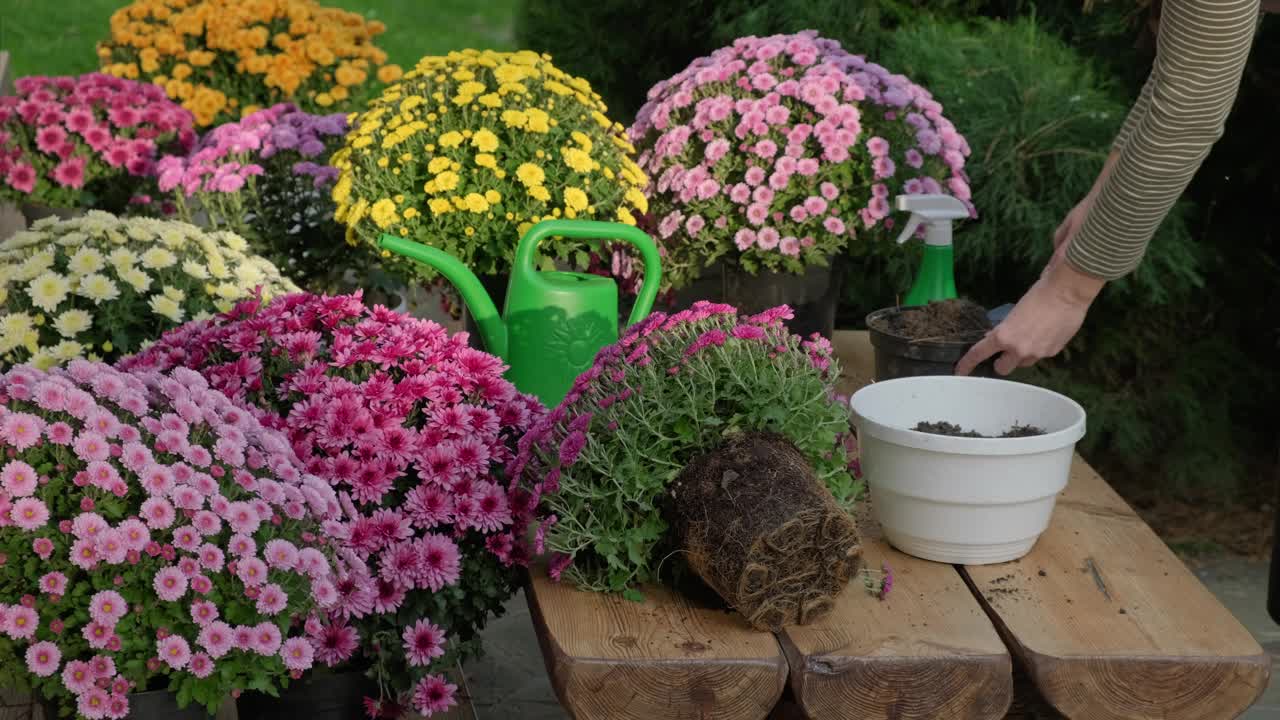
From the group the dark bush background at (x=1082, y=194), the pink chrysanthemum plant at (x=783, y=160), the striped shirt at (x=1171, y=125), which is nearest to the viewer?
the striped shirt at (x=1171, y=125)

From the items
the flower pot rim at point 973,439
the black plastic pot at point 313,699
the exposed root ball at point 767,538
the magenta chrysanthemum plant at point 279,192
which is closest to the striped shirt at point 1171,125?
the flower pot rim at point 973,439

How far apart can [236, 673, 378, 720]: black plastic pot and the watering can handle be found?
0.64 m

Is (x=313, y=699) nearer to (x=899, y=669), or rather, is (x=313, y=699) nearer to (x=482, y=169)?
(x=899, y=669)

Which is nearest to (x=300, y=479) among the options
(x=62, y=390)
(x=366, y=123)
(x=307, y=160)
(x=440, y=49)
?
(x=62, y=390)

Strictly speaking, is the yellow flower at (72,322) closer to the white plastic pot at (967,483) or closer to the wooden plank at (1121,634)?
the white plastic pot at (967,483)

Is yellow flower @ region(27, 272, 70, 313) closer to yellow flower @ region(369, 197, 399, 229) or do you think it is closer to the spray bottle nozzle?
yellow flower @ region(369, 197, 399, 229)

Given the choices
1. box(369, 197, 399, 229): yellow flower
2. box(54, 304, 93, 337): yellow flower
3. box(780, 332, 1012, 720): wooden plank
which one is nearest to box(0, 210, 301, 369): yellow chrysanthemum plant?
box(54, 304, 93, 337): yellow flower

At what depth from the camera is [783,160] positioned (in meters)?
2.53

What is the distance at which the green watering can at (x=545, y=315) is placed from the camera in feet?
6.66

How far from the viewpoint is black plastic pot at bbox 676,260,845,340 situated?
255 centimetres

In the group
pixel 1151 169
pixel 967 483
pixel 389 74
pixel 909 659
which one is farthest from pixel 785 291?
pixel 389 74

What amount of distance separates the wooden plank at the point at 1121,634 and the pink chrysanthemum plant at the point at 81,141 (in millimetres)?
2561

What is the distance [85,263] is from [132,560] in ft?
3.19

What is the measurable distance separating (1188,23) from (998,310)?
67 centimetres
